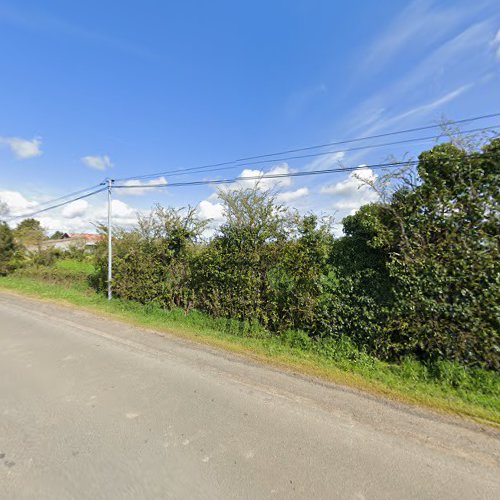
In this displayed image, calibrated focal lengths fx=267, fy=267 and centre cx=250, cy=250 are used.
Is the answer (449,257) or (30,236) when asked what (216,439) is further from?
(30,236)

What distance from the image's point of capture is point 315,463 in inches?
91.0

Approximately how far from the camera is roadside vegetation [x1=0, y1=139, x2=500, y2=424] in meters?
3.90

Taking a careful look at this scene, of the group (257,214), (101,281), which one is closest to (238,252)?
(257,214)

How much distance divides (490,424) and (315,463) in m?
2.11

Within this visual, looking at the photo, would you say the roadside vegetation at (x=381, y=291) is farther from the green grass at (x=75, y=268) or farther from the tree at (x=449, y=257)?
the green grass at (x=75, y=268)

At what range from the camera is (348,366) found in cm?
433

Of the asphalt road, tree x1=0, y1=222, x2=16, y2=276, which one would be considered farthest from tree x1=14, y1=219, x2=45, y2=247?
the asphalt road

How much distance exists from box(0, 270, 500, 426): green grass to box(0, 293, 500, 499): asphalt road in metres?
0.37

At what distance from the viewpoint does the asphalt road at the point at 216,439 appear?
2.09 m

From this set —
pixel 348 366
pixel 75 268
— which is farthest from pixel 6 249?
pixel 348 366

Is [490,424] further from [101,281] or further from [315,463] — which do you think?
[101,281]

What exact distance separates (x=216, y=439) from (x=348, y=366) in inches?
102

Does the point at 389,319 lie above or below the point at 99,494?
above

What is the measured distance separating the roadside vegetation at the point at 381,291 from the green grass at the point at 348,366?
2cm
